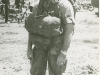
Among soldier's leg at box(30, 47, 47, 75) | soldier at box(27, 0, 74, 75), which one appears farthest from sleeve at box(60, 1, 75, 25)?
soldier's leg at box(30, 47, 47, 75)

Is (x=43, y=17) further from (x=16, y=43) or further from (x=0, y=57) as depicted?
(x=16, y=43)

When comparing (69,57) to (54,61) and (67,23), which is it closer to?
(54,61)

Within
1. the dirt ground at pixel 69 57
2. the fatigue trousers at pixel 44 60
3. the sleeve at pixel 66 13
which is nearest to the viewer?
the sleeve at pixel 66 13

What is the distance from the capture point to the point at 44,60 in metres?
2.71

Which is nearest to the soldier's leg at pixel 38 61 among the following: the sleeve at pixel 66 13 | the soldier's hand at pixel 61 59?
the soldier's hand at pixel 61 59

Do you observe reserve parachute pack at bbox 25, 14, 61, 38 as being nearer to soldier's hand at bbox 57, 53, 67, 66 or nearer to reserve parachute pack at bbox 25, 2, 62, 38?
reserve parachute pack at bbox 25, 2, 62, 38

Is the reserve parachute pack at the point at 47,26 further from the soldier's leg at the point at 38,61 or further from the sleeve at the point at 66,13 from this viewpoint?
the soldier's leg at the point at 38,61

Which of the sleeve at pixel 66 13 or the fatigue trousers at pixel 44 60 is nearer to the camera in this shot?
the sleeve at pixel 66 13

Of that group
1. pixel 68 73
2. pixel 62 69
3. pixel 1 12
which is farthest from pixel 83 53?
pixel 1 12

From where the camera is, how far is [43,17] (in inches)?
101

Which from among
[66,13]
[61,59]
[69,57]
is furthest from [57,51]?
[69,57]

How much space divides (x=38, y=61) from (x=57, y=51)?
0.80 ft

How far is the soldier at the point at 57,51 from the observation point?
8.26ft

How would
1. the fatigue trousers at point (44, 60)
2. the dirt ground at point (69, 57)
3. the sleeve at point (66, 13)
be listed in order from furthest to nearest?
1. the dirt ground at point (69, 57)
2. the fatigue trousers at point (44, 60)
3. the sleeve at point (66, 13)
